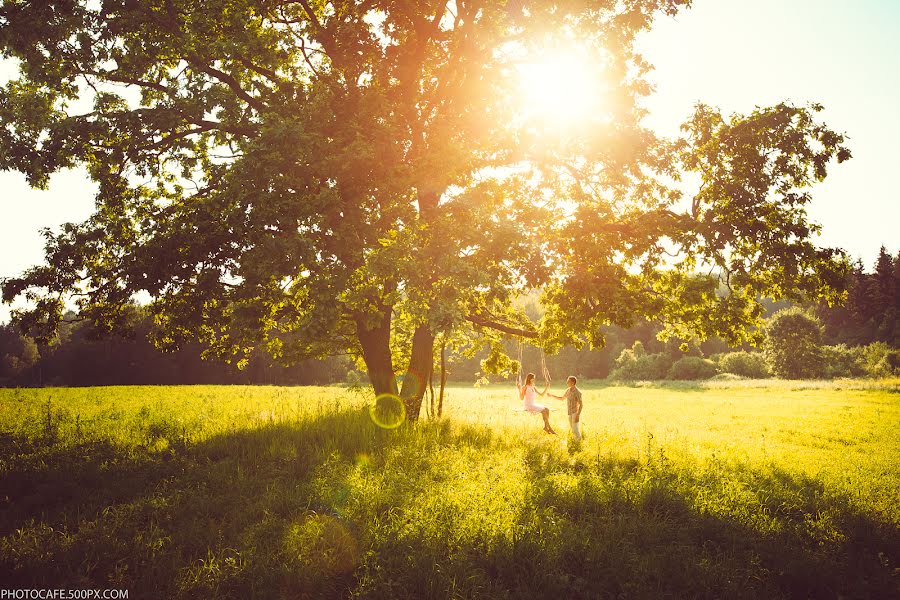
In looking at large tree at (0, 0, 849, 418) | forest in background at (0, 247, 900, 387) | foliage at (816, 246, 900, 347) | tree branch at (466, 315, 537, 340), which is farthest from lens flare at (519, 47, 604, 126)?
foliage at (816, 246, 900, 347)

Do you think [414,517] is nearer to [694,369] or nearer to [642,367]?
[694,369]

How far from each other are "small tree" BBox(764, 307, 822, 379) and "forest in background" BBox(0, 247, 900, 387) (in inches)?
129

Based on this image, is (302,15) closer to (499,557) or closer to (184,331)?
(184,331)

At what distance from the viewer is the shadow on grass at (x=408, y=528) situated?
4.86 meters

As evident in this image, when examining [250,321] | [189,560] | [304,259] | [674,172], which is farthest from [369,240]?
[674,172]

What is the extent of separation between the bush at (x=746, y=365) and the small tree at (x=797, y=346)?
502cm

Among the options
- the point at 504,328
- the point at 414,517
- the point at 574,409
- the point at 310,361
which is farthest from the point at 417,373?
the point at 310,361

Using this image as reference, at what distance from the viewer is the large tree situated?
31.5 feet

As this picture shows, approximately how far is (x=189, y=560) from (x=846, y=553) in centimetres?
853

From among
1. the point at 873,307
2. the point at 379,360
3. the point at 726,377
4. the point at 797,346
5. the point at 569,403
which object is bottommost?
the point at 726,377

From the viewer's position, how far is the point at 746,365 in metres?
69.1

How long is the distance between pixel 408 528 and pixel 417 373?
8.89 metres

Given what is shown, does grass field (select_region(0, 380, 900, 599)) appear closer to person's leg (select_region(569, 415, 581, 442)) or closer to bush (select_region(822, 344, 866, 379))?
person's leg (select_region(569, 415, 581, 442))

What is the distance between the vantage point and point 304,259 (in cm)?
924
